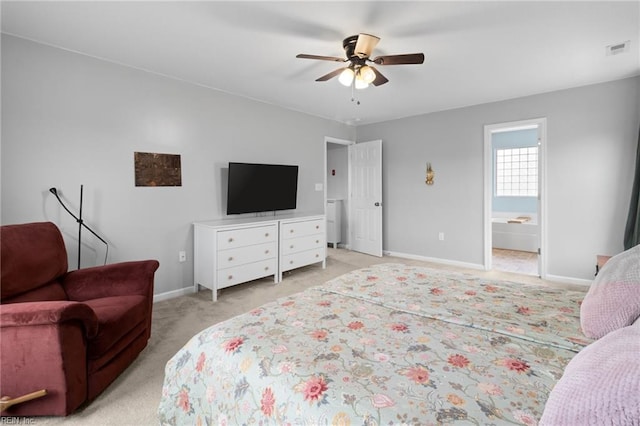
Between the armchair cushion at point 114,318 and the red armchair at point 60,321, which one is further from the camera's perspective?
the armchair cushion at point 114,318

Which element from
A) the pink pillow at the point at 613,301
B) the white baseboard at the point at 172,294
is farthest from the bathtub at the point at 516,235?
the white baseboard at the point at 172,294

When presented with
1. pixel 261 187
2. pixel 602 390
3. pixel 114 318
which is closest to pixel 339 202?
pixel 261 187

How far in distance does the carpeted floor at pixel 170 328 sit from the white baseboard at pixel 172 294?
0.32ft

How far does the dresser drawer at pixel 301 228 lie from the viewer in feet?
13.8

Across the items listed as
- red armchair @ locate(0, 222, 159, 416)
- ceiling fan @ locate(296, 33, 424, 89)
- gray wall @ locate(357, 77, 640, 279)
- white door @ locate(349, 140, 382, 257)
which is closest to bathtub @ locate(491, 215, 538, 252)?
gray wall @ locate(357, 77, 640, 279)

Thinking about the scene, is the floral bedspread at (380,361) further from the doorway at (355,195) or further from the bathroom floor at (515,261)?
the doorway at (355,195)

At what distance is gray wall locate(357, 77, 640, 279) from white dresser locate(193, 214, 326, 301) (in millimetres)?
1898

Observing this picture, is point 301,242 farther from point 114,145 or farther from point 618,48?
point 618,48

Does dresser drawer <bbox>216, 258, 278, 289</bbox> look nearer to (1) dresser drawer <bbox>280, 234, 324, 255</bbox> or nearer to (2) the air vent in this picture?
(1) dresser drawer <bbox>280, 234, 324, 255</bbox>

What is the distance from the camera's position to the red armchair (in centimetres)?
154

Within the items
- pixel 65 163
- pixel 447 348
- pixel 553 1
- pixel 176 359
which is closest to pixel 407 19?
pixel 553 1

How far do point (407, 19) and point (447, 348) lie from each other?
225 cm

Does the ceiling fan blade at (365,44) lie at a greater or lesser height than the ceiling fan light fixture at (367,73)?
greater

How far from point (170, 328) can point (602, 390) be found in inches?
116
